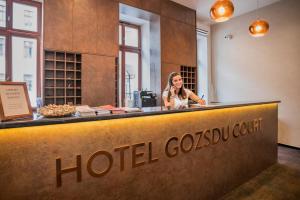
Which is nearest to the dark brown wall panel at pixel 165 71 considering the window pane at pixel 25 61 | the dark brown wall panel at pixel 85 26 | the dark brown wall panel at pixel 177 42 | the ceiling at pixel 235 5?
the dark brown wall panel at pixel 177 42

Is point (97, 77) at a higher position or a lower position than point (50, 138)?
higher

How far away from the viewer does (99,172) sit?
1.55m

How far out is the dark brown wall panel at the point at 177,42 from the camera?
5.10 metres

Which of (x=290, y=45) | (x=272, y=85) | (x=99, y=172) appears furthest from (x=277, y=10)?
(x=99, y=172)

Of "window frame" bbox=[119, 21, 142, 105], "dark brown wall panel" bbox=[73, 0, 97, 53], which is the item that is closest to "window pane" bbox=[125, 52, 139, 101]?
"window frame" bbox=[119, 21, 142, 105]

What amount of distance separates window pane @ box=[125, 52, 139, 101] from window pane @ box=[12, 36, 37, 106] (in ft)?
7.55

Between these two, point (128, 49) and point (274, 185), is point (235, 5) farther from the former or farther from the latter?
point (274, 185)

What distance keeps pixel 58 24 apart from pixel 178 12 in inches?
124

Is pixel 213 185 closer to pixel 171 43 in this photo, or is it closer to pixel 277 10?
pixel 171 43

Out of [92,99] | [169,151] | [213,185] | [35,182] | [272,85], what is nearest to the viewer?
[35,182]

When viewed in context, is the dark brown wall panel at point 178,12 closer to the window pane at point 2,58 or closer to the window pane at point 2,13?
the window pane at point 2,13

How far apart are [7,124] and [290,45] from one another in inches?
224

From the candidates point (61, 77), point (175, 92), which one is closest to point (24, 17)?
point (61, 77)

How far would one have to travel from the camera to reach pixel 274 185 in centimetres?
285
